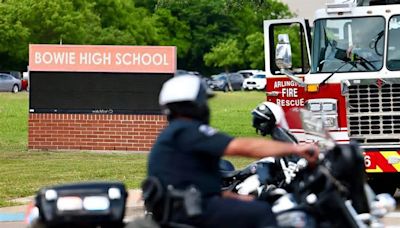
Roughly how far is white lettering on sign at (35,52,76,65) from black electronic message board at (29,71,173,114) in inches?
9.9

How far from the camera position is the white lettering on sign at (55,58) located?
2297cm

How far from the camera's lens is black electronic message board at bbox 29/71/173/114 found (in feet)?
74.4

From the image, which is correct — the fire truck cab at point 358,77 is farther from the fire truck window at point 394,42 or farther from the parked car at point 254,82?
the parked car at point 254,82

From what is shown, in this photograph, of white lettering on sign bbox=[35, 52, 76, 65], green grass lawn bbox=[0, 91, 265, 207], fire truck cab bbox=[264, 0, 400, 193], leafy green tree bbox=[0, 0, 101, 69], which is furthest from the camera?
leafy green tree bbox=[0, 0, 101, 69]

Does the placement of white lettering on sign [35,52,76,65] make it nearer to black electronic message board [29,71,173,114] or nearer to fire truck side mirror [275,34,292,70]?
black electronic message board [29,71,173,114]

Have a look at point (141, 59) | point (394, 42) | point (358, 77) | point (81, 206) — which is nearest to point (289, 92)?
A: point (358, 77)

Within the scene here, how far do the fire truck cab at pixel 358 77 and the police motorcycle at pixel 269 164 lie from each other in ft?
9.13

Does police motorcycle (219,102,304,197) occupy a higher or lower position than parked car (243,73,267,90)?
lower

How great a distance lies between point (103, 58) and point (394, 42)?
9.67 meters

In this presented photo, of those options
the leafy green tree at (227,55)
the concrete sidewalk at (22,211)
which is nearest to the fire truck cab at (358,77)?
the concrete sidewalk at (22,211)

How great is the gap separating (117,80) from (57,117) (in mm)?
1653

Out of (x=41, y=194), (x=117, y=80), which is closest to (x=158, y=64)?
(x=117, y=80)

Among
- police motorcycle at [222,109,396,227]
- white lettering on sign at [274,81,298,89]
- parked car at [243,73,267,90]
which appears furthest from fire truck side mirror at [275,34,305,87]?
parked car at [243,73,267,90]

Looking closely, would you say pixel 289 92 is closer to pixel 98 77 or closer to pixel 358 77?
pixel 358 77
